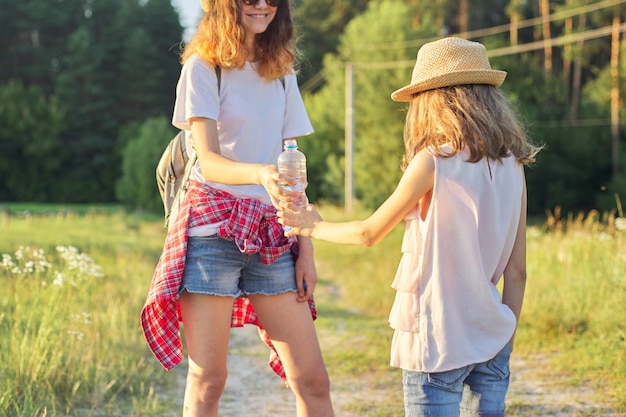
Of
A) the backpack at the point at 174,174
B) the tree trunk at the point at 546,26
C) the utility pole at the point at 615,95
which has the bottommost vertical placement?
the backpack at the point at 174,174

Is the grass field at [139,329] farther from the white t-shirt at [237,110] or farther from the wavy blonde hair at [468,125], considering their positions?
the wavy blonde hair at [468,125]

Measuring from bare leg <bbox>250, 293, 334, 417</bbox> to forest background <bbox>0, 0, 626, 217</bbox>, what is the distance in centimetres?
1603

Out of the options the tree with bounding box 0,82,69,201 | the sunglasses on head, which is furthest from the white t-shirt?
the tree with bounding box 0,82,69,201

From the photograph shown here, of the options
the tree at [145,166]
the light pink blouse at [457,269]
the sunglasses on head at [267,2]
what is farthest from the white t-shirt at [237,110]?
the tree at [145,166]

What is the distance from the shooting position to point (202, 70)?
2947mm

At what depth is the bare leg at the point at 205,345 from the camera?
115 inches

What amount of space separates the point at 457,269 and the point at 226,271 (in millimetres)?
864

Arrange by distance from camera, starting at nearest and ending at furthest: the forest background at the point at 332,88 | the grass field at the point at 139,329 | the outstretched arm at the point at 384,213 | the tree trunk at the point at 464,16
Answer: the outstretched arm at the point at 384,213, the grass field at the point at 139,329, the forest background at the point at 332,88, the tree trunk at the point at 464,16

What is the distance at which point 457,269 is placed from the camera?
97.3 inches

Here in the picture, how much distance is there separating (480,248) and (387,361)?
373cm

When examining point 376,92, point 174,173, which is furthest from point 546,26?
point 174,173

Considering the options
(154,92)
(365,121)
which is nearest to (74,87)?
(154,92)

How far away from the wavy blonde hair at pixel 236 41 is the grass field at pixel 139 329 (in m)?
1.92

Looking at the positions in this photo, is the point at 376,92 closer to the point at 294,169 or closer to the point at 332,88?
the point at 332,88
